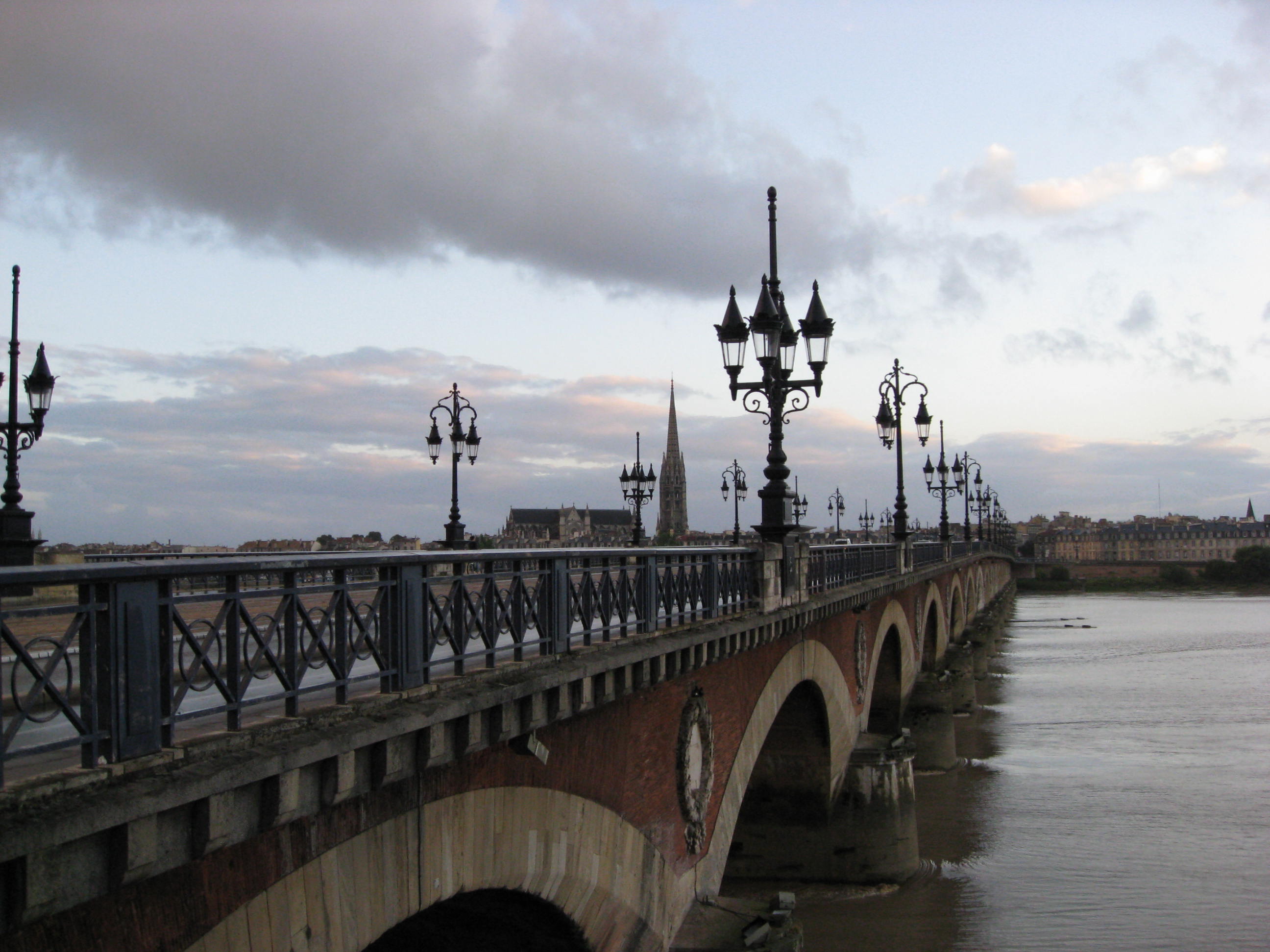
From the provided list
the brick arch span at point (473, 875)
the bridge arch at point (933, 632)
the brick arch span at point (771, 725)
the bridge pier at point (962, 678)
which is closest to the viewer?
the brick arch span at point (473, 875)

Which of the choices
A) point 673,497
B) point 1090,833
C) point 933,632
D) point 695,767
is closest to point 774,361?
point 695,767

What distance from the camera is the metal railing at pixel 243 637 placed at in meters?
4.17

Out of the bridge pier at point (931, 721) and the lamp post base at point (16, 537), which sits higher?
the lamp post base at point (16, 537)

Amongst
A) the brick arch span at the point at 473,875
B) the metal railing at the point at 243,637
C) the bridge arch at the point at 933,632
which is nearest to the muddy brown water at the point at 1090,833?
the bridge arch at the point at 933,632

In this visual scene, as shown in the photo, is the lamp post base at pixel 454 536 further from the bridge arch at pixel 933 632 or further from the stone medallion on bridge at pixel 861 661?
the bridge arch at pixel 933 632

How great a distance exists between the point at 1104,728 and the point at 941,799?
12.9 metres

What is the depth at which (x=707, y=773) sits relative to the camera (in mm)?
12367

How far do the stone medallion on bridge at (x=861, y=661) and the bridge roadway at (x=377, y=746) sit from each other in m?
9.00

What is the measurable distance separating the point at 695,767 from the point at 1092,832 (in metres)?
17.1

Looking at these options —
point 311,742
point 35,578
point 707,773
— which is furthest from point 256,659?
point 707,773

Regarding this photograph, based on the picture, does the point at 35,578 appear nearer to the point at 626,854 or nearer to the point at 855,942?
the point at 626,854

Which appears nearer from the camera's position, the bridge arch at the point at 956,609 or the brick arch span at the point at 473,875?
the brick arch span at the point at 473,875

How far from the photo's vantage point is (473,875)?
22.7ft

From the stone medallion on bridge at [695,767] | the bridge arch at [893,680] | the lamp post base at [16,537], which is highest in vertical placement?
the lamp post base at [16,537]
